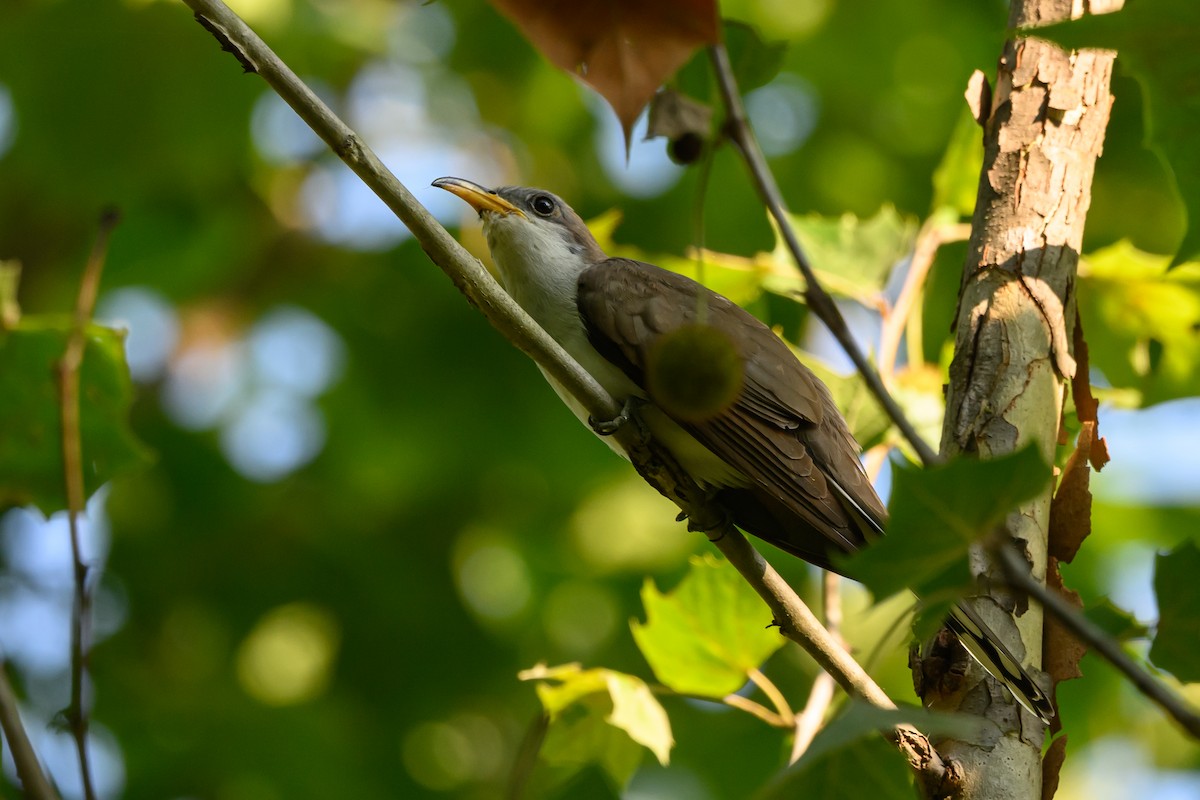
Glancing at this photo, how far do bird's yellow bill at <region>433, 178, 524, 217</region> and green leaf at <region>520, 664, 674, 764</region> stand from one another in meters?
2.25

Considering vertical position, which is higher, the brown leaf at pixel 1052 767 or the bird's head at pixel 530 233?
the bird's head at pixel 530 233

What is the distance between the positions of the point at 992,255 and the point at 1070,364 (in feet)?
1.18

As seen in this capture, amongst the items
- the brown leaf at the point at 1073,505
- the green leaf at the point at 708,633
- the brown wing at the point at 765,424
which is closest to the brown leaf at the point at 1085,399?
the brown leaf at the point at 1073,505

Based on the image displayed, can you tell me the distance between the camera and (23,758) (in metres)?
1.95

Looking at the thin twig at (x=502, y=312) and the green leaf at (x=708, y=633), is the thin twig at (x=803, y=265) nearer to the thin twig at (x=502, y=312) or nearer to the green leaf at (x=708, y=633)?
the thin twig at (x=502, y=312)

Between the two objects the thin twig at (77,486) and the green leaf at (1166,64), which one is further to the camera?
the thin twig at (77,486)

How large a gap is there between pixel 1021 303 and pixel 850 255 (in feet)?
3.93

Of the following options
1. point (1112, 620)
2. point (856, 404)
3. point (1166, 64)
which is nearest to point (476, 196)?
point (856, 404)

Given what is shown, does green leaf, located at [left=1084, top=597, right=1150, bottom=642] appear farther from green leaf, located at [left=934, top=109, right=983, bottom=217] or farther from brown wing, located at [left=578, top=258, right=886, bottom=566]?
green leaf, located at [left=934, top=109, right=983, bottom=217]

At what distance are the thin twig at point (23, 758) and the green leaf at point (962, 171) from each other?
3349 millimetres

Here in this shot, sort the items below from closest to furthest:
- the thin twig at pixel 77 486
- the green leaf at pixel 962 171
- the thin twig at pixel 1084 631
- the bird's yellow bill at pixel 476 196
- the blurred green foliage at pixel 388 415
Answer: the thin twig at pixel 1084 631
the thin twig at pixel 77 486
the green leaf at pixel 962 171
the bird's yellow bill at pixel 476 196
the blurred green foliage at pixel 388 415

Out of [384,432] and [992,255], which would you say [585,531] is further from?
[992,255]

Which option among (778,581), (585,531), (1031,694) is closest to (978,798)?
(1031,694)

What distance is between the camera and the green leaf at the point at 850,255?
4.20m
